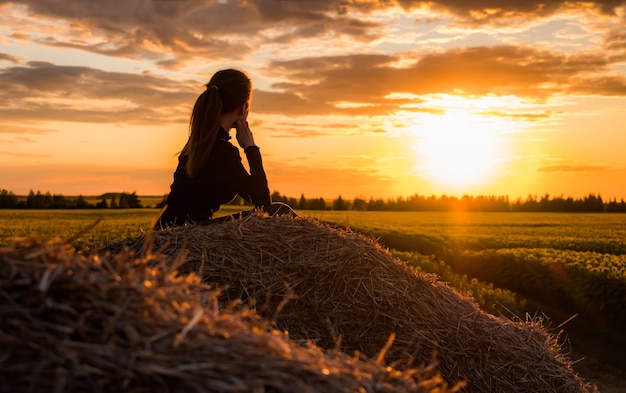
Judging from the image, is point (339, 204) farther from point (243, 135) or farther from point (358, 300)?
point (358, 300)

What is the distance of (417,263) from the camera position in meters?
16.1

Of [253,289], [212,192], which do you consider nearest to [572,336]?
[212,192]

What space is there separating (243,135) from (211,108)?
548 mm

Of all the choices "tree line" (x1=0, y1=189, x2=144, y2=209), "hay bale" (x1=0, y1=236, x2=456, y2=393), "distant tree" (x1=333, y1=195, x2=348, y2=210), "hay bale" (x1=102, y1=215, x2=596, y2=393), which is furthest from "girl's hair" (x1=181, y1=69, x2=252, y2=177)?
"distant tree" (x1=333, y1=195, x2=348, y2=210)

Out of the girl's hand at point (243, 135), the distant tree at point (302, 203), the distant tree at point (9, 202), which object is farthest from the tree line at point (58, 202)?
the girl's hand at point (243, 135)

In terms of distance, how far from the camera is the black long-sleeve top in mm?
6512

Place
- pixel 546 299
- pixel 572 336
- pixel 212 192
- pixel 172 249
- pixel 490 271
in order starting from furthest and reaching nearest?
pixel 490 271 < pixel 546 299 < pixel 572 336 < pixel 212 192 < pixel 172 249

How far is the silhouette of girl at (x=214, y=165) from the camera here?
649cm

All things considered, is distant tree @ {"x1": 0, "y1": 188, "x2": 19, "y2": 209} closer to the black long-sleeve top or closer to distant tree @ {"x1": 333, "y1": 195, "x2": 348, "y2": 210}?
distant tree @ {"x1": 333, "y1": 195, "x2": 348, "y2": 210}

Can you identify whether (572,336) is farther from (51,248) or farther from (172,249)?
(51,248)

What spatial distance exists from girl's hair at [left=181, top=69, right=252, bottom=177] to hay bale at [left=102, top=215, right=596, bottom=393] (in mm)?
1410

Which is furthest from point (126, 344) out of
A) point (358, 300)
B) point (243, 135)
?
point (243, 135)

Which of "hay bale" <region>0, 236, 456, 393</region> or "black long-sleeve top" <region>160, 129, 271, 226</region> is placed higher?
"black long-sleeve top" <region>160, 129, 271, 226</region>

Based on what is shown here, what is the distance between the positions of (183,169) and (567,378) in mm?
4187
